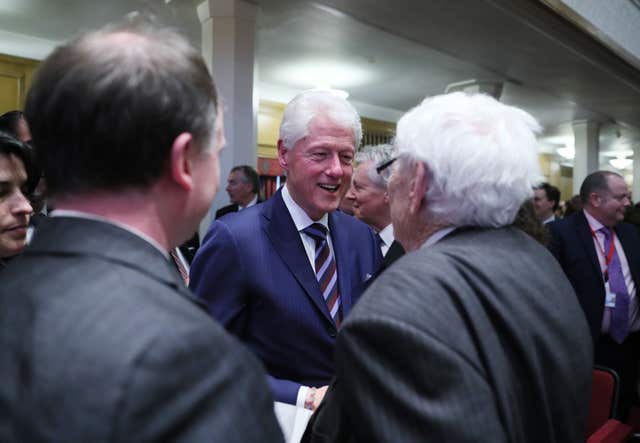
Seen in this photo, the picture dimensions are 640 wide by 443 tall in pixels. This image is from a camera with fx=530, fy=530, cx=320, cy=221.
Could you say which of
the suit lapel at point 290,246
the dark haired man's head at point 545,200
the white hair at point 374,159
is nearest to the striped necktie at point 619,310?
the white hair at point 374,159

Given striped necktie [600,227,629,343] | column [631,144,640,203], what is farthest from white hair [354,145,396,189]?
column [631,144,640,203]

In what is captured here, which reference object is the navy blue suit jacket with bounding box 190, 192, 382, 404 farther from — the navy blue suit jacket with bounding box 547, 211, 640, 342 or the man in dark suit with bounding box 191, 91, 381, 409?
the navy blue suit jacket with bounding box 547, 211, 640, 342

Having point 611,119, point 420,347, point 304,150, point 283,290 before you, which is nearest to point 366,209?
point 304,150

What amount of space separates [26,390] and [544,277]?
0.88 metres

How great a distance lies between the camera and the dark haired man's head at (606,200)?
3553mm

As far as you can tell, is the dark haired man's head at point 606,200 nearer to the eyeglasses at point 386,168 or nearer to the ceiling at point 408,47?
the ceiling at point 408,47

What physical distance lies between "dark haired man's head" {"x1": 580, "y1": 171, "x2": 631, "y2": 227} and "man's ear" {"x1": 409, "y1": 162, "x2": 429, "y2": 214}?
9.78 ft

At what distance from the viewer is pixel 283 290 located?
4.64 ft

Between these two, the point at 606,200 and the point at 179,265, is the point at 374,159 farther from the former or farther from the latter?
the point at 606,200

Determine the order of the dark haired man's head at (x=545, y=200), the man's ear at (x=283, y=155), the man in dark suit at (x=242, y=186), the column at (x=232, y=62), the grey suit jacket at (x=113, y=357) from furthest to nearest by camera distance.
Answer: the dark haired man's head at (x=545, y=200), the column at (x=232, y=62), the man in dark suit at (x=242, y=186), the man's ear at (x=283, y=155), the grey suit jacket at (x=113, y=357)

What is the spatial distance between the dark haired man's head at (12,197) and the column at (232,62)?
3.62 m

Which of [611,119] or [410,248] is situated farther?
[611,119]

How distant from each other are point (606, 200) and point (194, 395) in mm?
3659

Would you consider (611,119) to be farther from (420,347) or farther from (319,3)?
(420,347)
